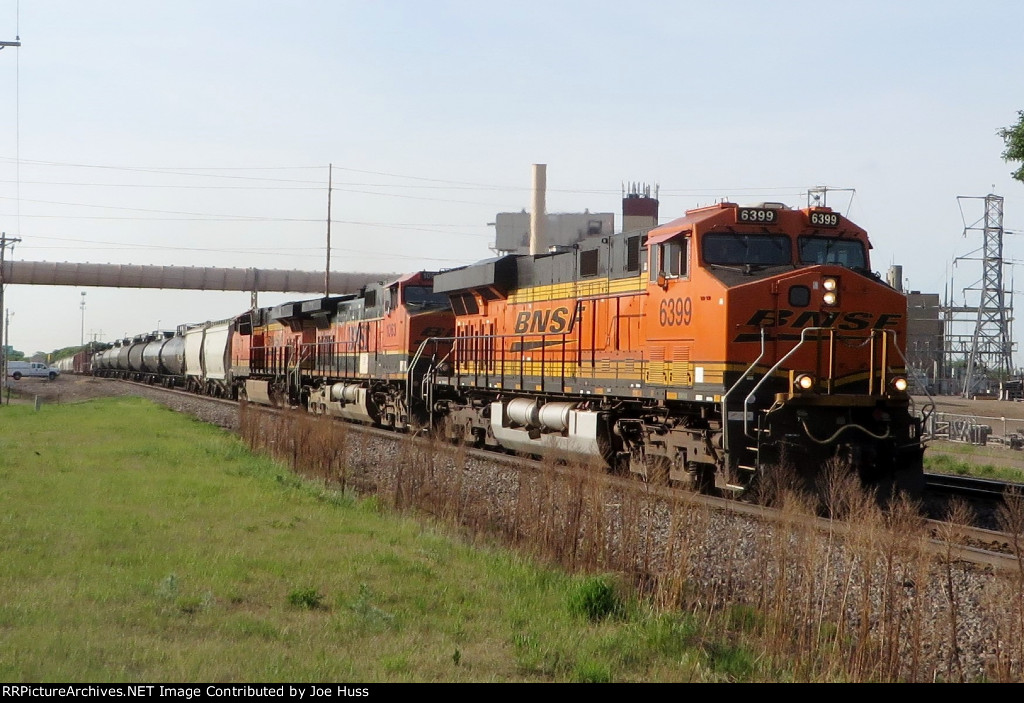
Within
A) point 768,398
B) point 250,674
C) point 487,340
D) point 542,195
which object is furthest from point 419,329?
point 542,195

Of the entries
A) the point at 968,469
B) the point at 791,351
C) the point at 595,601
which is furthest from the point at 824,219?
the point at 968,469

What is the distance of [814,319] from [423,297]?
13736mm

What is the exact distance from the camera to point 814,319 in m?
12.6

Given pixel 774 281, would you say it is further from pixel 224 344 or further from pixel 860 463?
pixel 224 344

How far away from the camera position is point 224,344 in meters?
46.2

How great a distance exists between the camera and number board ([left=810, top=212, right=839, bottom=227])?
13.3 meters

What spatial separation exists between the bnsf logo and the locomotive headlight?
17.6 feet

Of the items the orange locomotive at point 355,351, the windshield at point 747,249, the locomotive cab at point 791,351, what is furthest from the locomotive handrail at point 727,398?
the orange locomotive at point 355,351

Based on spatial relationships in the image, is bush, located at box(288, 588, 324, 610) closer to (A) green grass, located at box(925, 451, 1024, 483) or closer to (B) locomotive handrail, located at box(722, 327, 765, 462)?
(B) locomotive handrail, located at box(722, 327, 765, 462)

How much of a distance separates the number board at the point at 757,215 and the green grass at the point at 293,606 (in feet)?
18.7

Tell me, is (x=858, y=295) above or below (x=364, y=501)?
above
